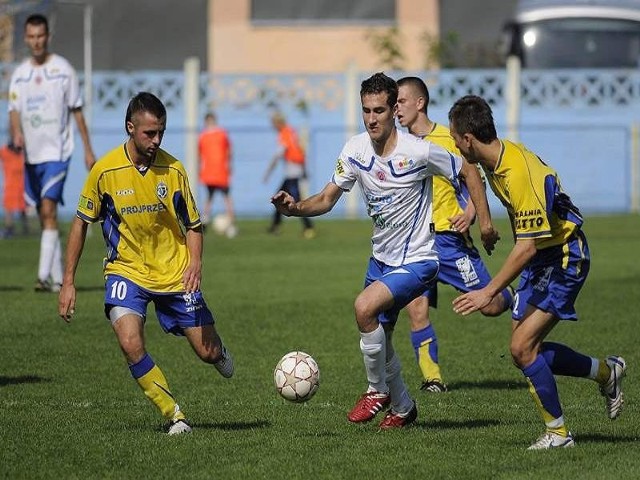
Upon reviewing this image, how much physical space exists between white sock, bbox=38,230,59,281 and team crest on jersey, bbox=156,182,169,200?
631 cm

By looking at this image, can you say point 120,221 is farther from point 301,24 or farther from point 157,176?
point 301,24

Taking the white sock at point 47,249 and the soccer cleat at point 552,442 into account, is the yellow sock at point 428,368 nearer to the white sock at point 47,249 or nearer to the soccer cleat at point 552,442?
the soccer cleat at point 552,442

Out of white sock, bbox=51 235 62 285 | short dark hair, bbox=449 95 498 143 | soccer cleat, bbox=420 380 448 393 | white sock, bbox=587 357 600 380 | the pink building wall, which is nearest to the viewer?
short dark hair, bbox=449 95 498 143

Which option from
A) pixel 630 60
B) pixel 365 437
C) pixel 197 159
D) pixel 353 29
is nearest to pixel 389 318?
pixel 365 437

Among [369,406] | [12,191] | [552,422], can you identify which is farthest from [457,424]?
[12,191]

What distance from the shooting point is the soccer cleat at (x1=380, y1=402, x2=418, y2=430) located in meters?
8.01

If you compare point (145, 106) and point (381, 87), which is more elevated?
point (381, 87)

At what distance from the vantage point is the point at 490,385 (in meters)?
9.71

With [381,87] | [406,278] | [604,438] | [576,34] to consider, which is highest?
[576,34]

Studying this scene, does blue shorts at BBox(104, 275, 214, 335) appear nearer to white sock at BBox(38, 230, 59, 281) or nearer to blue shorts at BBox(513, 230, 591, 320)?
Answer: blue shorts at BBox(513, 230, 591, 320)

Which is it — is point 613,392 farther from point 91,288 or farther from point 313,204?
point 91,288

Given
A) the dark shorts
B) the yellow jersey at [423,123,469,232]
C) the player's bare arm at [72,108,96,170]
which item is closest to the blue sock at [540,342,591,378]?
the yellow jersey at [423,123,469,232]

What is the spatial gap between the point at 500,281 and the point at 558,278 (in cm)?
49

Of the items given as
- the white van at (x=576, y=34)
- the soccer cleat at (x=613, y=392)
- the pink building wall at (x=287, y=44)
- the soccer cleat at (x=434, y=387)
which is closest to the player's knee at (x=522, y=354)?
the soccer cleat at (x=613, y=392)
